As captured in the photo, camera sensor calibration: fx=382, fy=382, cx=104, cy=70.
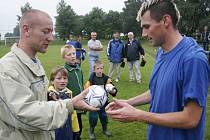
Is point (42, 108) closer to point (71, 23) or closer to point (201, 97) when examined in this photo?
point (201, 97)

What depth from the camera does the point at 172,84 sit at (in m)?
3.18

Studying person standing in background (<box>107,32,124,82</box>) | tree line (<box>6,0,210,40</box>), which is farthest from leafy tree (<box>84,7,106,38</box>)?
person standing in background (<box>107,32,124,82</box>)

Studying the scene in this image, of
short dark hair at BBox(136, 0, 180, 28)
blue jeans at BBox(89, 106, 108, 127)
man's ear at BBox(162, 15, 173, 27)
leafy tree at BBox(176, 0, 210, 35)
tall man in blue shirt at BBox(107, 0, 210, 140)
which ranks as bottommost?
blue jeans at BBox(89, 106, 108, 127)

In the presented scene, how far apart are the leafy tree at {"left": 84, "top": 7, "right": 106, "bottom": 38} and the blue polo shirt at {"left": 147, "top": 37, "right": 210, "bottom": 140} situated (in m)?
81.2

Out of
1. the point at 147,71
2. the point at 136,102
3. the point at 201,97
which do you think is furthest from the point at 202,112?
the point at 147,71

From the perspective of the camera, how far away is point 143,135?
8086mm

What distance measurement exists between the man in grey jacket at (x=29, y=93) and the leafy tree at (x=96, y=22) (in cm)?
8106

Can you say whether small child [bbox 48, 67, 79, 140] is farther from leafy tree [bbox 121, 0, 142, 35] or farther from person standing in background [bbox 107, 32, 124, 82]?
leafy tree [bbox 121, 0, 142, 35]

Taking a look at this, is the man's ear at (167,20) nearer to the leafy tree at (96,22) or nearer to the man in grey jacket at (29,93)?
the man in grey jacket at (29,93)

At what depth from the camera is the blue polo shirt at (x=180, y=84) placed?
9.95 feet

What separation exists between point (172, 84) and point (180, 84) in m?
0.07

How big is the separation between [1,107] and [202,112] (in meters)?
1.66

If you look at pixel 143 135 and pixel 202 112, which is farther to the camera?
pixel 143 135

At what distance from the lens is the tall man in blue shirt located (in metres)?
3.05
